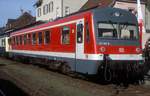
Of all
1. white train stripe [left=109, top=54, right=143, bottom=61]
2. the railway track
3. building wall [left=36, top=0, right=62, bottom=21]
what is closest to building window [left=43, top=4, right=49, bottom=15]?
building wall [left=36, top=0, right=62, bottom=21]

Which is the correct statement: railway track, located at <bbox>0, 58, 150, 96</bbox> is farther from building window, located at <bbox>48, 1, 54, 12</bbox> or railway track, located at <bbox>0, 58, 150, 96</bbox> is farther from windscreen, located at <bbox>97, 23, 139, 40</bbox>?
building window, located at <bbox>48, 1, 54, 12</bbox>

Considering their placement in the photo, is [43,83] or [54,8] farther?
[54,8]

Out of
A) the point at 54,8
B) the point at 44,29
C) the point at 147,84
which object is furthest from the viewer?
the point at 54,8

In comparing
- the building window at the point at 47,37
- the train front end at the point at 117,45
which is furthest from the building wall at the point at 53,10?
the train front end at the point at 117,45

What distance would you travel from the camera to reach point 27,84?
17.0 m

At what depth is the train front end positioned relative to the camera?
1587 centimetres

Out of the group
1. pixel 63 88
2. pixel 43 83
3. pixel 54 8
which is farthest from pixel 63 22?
pixel 54 8

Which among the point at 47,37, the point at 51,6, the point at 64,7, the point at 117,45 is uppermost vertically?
the point at 51,6

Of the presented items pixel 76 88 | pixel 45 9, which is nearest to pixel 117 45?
pixel 76 88

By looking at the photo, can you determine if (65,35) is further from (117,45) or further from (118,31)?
(117,45)

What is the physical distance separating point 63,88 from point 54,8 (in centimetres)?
4650

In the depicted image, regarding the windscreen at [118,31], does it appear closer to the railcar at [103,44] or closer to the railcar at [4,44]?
the railcar at [103,44]

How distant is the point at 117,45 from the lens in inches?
640

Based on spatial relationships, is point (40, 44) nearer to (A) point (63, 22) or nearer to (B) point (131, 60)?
(A) point (63, 22)
